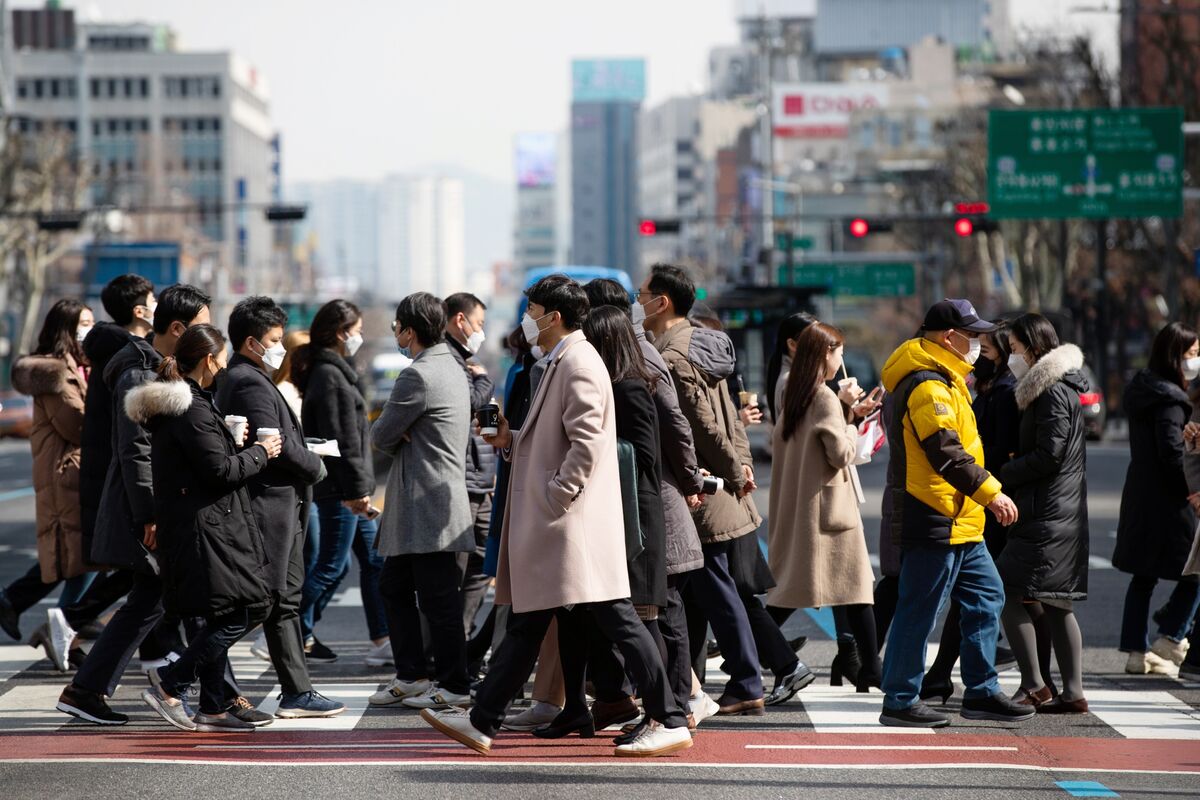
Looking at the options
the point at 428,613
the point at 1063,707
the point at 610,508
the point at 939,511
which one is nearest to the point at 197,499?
the point at 428,613

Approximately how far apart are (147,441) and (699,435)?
256 cm

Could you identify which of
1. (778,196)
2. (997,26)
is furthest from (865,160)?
(997,26)

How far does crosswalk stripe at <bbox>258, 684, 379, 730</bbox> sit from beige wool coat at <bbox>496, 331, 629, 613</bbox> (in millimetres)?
1383

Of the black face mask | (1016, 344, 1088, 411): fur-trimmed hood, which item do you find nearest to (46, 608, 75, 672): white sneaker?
the black face mask

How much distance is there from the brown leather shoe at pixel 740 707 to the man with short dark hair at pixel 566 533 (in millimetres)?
959

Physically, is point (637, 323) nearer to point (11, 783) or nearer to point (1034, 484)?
point (1034, 484)

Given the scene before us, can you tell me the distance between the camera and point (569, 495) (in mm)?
7270

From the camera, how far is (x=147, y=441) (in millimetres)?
8719

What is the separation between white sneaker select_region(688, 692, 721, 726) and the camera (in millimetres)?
8227

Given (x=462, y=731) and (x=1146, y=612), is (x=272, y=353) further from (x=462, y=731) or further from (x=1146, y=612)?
(x=1146, y=612)

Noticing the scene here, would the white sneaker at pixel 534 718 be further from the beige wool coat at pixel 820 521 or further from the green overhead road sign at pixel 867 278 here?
the green overhead road sign at pixel 867 278

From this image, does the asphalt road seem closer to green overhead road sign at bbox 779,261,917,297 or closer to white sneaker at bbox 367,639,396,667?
white sneaker at bbox 367,639,396,667

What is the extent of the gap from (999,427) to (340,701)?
134 inches

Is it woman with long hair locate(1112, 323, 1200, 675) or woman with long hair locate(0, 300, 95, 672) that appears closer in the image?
woman with long hair locate(1112, 323, 1200, 675)
